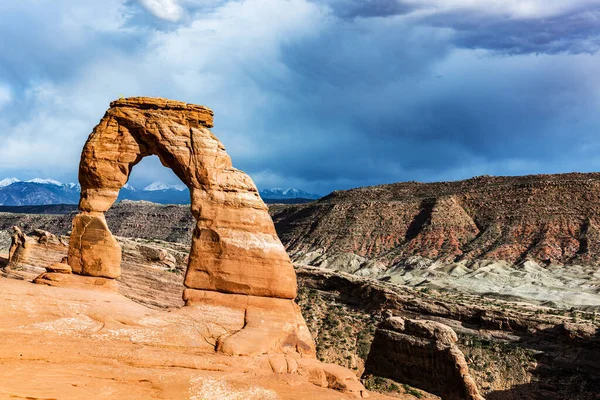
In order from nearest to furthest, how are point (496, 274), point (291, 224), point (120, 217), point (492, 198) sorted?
1. point (496, 274)
2. point (492, 198)
3. point (291, 224)
4. point (120, 217)

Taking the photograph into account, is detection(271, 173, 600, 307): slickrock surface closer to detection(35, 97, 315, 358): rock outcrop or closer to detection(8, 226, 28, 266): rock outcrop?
detection(35, 97, 315, 358): rock outcrop

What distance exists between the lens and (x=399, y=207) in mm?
94125

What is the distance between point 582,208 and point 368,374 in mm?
64512

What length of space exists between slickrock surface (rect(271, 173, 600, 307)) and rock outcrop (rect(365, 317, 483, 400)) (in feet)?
108

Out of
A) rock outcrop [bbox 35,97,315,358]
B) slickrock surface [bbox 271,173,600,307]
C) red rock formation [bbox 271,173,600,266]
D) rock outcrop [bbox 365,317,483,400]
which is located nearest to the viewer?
rock outcrop [bbox 35,97,315,358]

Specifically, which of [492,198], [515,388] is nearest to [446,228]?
[492,198]

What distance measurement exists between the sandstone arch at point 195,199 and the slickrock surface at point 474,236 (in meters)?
44.3

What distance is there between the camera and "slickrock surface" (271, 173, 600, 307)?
65188 millimetres

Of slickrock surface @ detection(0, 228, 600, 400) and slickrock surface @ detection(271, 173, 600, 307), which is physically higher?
slickrock surface @ detection(271, 173, 600, 307)

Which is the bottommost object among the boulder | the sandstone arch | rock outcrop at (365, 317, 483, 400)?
rock outcrop at (365, 317, 483, 400)

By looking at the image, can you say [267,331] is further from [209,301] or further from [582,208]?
[582,208]

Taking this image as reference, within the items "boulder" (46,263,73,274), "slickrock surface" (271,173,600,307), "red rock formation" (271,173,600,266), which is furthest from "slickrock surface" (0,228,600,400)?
"red rock formation" (271,173,600,266)

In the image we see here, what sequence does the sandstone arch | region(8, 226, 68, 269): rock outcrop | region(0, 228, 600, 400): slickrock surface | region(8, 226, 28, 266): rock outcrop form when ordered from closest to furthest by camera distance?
the sandstone arch < region(0, 228, 600, 400): slickrock surface < region(8, 226, 28, 266): rock outcrop < region(8, 226, 68, 269): rock outcrop

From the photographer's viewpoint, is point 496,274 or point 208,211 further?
point 496,274
